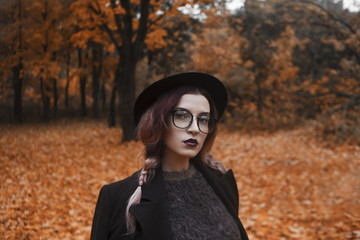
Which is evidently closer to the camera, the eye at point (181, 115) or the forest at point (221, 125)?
the eye at point (181, 115)

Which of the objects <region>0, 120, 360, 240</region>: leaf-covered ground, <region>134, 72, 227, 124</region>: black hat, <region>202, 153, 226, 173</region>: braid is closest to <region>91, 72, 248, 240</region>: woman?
<region>134, 72, 227, 124</region>: black hat

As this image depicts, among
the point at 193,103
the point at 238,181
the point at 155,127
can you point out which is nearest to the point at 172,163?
the point at 155,127

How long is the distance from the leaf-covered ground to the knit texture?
1.37 feet

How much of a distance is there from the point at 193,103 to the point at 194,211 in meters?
0.58

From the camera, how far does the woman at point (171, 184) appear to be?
136 centimetres

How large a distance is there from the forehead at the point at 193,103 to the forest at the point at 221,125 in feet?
8.88

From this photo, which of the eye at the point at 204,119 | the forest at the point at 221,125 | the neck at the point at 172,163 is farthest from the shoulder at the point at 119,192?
the forest at the point at 221,125

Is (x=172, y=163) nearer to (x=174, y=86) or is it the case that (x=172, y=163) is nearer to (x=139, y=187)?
(x=139, y=187)

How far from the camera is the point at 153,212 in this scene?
1348 mm

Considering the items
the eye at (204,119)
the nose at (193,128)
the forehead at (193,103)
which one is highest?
the forehead at (193,103)

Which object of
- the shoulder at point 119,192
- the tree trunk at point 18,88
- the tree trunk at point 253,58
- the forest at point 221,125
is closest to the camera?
the shoulder at point 119,192

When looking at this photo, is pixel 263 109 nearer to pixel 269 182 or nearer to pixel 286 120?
pixel 286 120

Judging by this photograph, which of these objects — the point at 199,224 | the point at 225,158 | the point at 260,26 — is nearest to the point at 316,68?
the point at 260,26

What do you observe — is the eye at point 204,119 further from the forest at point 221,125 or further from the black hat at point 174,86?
the forest at point 221,125
